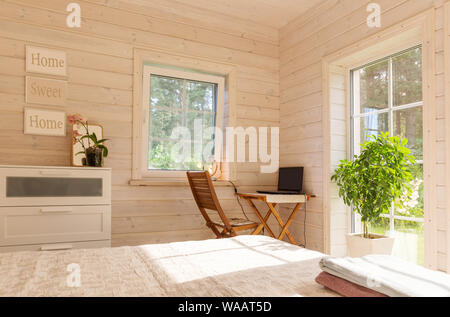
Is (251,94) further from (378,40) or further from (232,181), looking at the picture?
(378,40)

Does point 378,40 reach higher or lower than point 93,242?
higher

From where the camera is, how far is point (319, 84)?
327 cm

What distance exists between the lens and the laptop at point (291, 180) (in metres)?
3.38

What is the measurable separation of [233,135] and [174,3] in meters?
1.40

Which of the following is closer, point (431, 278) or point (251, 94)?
point (431, 278)

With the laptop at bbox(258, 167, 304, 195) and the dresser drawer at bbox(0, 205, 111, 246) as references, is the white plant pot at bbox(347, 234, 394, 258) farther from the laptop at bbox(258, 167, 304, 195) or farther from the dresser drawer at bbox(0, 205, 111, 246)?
the dresser drawer at bbox(0, 205, 111, 246)

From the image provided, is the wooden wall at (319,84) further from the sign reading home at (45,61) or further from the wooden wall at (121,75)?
the sign reading home at (45,61)

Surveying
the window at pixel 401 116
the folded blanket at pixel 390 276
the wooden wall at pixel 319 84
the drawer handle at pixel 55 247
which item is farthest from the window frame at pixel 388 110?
the drawer handle at pixel 55 247

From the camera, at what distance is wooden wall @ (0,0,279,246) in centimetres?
278

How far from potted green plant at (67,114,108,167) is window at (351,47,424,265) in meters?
2.07

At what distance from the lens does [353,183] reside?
2.65 m

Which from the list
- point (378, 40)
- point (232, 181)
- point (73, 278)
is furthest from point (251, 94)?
point (73, 278)

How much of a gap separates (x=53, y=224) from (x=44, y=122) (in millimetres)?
912

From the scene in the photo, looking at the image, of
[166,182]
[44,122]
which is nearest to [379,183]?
[166,182]
